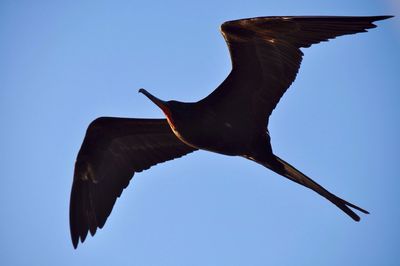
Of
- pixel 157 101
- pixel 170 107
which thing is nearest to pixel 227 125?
pixel 170 107

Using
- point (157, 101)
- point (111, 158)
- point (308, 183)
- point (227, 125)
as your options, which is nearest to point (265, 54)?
point (227, 125)

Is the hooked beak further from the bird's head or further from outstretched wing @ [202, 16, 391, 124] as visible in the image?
outstretched wing @ [202, 16, 391, 124]

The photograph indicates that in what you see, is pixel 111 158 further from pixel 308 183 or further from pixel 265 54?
pixel 308 183

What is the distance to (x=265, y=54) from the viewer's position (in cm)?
648

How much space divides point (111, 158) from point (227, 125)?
Answer: 176 centimetres

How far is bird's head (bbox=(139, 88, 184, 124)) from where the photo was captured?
655cm

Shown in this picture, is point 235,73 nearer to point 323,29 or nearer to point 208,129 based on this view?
point 208,129

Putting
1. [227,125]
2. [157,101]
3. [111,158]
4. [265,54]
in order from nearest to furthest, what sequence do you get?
[265,54], [157,101], [227,125], [111,158]

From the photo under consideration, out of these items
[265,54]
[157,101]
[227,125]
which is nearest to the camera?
[265,54]

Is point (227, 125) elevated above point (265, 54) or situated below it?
below

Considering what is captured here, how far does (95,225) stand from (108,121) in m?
1.29

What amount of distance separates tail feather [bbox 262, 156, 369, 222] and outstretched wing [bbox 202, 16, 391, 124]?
0.58 metres

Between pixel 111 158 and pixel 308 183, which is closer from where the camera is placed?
pixel 308 183

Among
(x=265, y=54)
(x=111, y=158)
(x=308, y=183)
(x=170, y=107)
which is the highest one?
(x=265, y=54)
